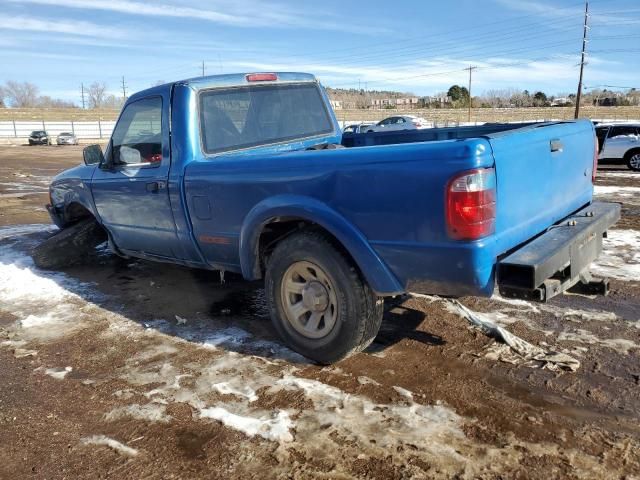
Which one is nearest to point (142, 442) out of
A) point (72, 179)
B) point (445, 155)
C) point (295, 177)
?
point (295, 177)

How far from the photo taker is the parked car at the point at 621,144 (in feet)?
57.0

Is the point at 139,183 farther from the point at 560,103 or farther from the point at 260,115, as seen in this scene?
the point at 560,103

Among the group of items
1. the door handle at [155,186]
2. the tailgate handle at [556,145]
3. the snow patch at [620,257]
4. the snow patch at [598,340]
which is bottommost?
the snow patch at [598,340]

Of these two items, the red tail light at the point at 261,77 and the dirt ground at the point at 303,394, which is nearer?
the dirt ground at the point at 303,394

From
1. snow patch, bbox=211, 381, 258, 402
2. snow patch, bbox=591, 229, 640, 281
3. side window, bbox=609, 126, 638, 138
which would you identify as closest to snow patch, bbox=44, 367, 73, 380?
snow patch, bbox=211, 381, 258, 402

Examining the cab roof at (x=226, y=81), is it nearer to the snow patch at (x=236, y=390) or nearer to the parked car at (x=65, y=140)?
the snow patch at (x=236, y=390)

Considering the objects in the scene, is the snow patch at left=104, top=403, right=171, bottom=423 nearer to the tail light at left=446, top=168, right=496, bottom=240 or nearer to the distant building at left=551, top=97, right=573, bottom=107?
the tail light at left=446, top=168, right=496, bottom=240

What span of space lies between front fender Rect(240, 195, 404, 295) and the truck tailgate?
2.27ft

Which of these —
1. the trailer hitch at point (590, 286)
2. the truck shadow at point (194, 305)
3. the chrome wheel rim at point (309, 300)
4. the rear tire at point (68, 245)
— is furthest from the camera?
the rear tire at point (68, 245)

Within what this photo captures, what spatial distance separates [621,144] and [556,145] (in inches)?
639

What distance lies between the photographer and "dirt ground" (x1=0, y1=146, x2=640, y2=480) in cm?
275

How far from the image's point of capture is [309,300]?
3.76 m

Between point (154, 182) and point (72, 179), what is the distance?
1.94m

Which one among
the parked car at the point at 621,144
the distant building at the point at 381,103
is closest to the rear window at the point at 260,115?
the parked car at the point at 621,144
